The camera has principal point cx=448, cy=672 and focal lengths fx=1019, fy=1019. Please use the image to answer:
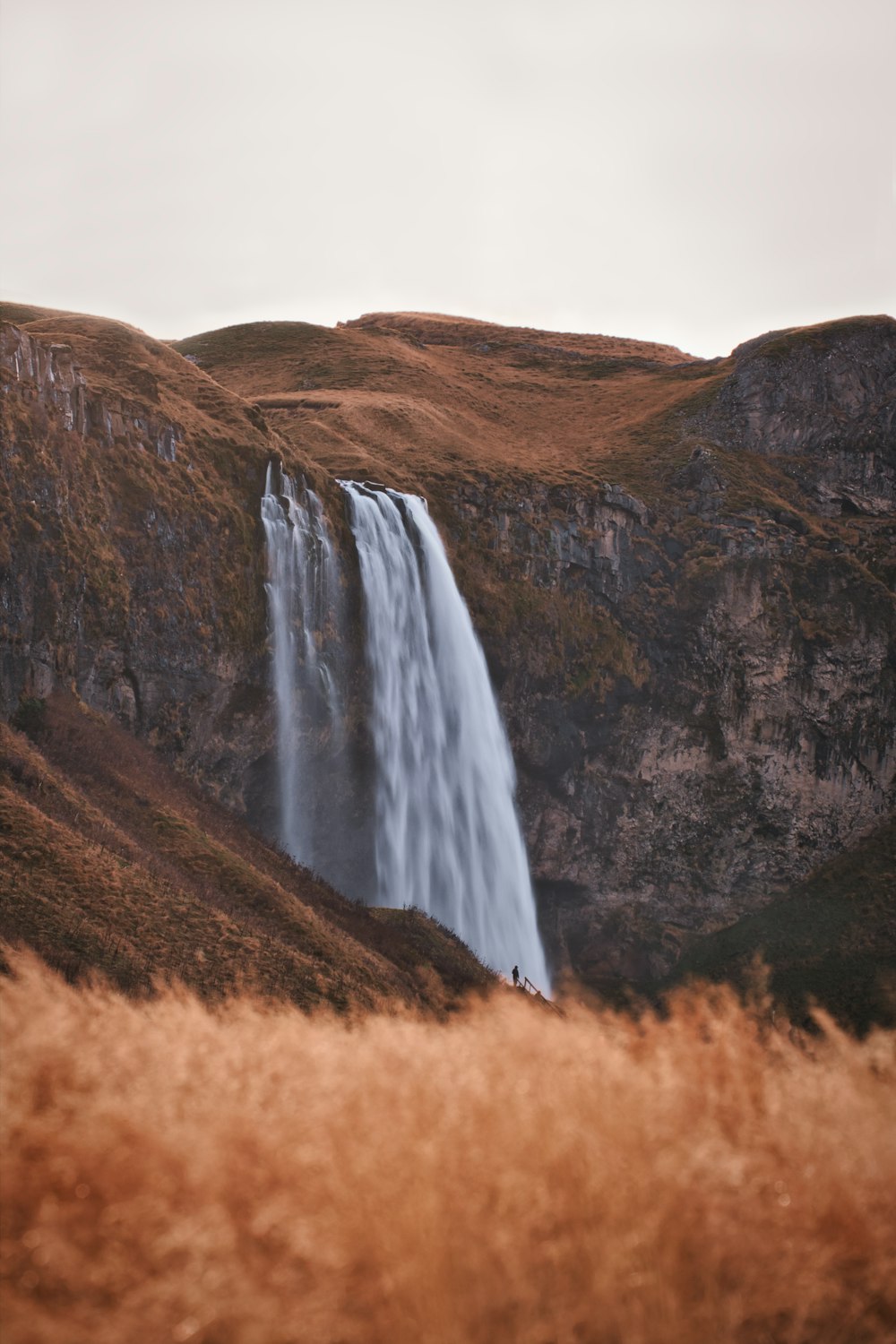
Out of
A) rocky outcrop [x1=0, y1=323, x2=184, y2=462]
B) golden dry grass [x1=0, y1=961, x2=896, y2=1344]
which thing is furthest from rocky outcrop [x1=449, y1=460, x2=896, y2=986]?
golden dry grass [x1=0, y1=961, x2=896, y2=1344]

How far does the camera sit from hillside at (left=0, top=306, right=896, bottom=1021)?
3231 cm

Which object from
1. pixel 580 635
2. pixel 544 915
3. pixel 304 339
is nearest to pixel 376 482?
pixel 580 635

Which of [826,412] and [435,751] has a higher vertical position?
[826,412]

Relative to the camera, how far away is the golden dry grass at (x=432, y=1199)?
5.75 meters

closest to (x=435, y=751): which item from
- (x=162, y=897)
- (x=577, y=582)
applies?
(x=577, y=582)

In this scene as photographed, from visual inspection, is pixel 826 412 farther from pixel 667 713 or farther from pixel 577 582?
pixel 667 713

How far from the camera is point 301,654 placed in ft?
125

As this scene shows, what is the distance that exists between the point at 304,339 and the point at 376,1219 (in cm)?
7856

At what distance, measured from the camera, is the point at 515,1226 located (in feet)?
20.0

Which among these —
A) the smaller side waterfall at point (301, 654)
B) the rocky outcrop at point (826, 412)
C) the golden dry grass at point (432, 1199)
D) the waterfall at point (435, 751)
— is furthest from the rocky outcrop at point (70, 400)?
the rocky outcrop at point (826, 412)

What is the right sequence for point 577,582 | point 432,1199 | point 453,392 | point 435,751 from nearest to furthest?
point 432,1199, point 435,751, point 577,582, point 453,392

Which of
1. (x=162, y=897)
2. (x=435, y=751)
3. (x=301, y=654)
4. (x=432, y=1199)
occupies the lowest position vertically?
(x=435, y=751)

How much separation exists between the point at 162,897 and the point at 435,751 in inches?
899

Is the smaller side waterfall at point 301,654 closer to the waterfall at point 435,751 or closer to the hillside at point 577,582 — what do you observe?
the hillside at point 577,582
